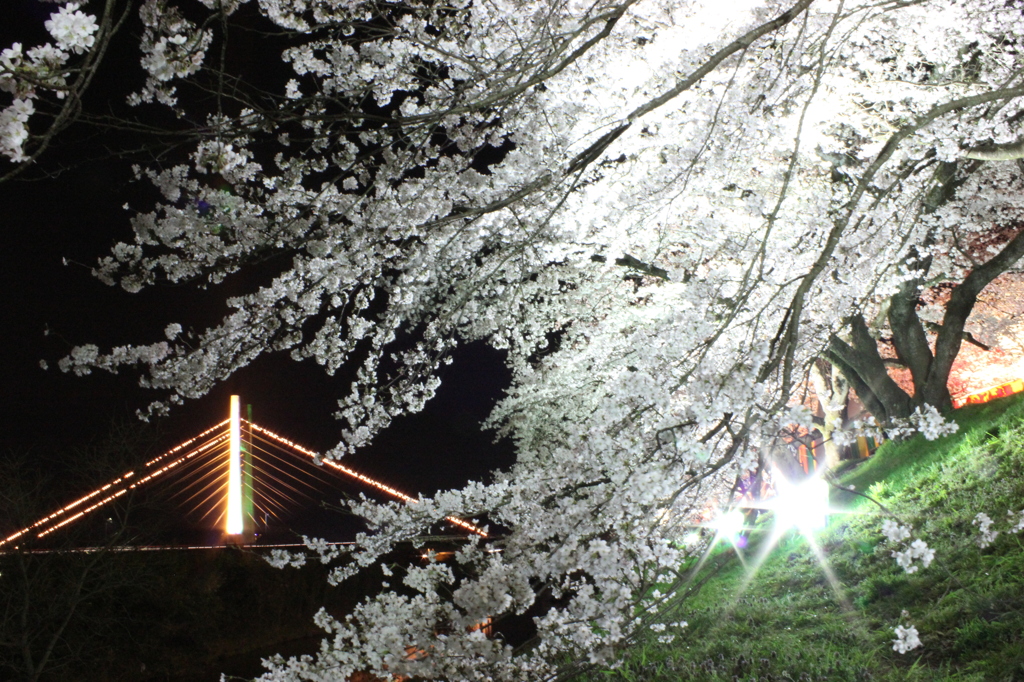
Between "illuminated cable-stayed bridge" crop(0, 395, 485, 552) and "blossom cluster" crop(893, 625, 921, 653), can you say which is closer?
"blossom cluster" crop(893, 625, 921, 653)

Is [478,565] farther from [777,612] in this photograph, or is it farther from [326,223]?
[777,612]

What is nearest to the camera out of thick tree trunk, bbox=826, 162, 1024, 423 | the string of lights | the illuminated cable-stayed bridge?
thick tree trunk, bbox=826, 162, 1024, 423

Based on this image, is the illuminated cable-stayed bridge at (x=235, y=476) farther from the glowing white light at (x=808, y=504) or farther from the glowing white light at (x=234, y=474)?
the glowing white light at (x=808, y=504)

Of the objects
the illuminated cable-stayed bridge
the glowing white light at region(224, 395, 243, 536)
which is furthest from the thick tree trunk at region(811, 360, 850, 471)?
the glowing white light at region(224, 395, 243, 536)

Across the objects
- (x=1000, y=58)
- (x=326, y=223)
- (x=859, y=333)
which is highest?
(x=1000, y=58)

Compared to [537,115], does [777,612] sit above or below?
below

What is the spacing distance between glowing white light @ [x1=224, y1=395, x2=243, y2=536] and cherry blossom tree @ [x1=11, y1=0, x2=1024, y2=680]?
10.7 meters

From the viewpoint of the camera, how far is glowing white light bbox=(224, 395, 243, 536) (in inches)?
597

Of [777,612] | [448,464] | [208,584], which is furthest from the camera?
[448,464]

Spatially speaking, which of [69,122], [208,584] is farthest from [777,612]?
[208,584]

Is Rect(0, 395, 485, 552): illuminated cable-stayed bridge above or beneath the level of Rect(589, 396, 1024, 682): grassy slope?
above

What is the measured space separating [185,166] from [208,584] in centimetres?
965

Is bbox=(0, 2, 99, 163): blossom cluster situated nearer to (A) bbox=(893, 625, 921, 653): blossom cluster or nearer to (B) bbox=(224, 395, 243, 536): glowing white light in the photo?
(A) bbox=(893, 625, 921, 653): blossom cluster

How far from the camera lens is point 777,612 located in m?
6.67
